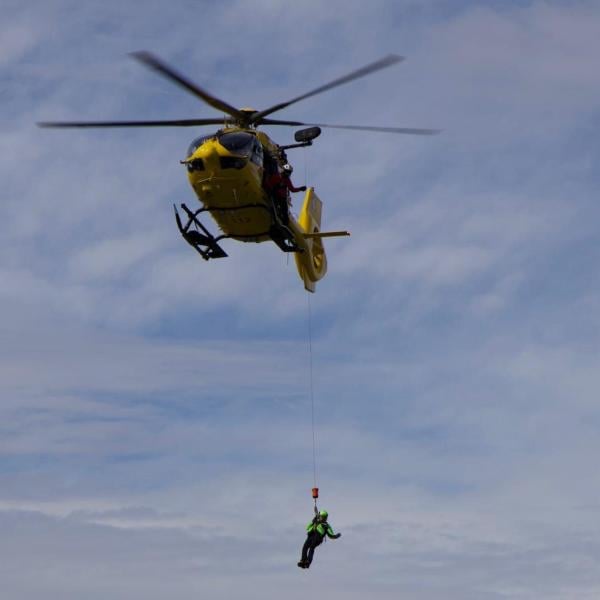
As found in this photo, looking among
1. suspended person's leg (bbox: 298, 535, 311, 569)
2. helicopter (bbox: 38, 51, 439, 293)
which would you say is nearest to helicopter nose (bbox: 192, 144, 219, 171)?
helicopter (bbox: 38, 51, 439, 293)

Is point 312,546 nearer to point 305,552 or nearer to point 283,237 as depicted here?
point 305,552

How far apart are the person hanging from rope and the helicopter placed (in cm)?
1070

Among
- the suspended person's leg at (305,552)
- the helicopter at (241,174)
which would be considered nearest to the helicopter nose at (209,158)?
the helicopter at (241,174)

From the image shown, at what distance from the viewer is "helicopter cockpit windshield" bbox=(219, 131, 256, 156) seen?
43.8m

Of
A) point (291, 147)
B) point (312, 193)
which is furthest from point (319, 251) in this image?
point (291, 147)

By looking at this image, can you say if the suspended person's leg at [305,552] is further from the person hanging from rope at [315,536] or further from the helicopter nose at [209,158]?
A: the helicopter nose at [209,158]

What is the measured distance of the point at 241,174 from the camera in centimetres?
4378

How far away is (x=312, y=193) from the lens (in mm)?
53438

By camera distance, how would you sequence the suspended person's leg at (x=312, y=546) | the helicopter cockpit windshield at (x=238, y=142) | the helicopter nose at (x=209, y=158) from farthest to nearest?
the suspended person's leg at (x=312, y=546)
the helicopter cockpit windshield at (x=238, y=142)
the helicopter nose at (x=209, y=158)

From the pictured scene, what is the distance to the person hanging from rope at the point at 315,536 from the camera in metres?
44.7

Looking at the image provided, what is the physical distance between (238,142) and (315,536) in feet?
47.6

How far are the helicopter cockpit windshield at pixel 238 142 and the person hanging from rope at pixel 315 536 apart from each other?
1356cm

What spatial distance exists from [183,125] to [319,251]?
31.4 feet

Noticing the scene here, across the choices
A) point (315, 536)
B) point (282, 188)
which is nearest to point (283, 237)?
point (282, 188)
